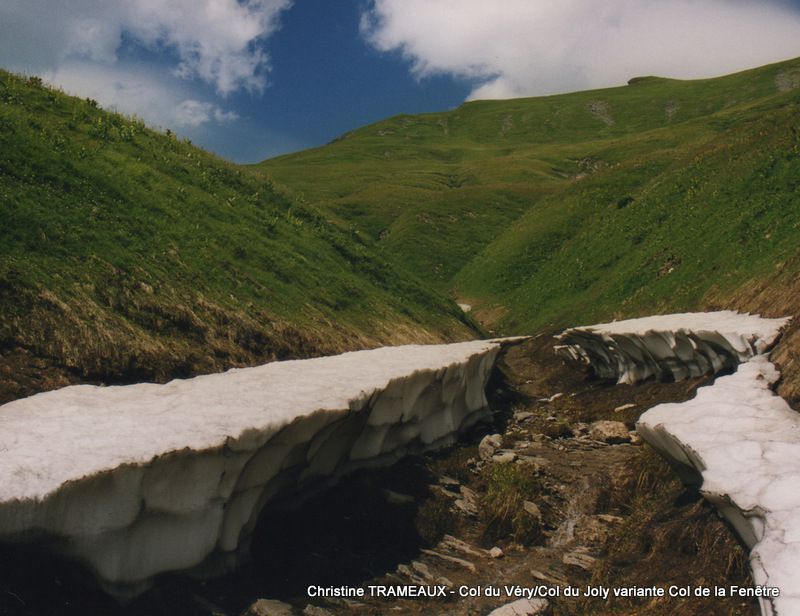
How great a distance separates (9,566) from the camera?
7.47 m

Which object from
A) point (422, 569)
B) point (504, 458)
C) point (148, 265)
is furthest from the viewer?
point (148, 265)

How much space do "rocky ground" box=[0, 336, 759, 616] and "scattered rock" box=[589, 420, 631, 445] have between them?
0.06m

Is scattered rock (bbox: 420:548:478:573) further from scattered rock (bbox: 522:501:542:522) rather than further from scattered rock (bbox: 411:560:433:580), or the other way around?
scattered rock (bbox: 522:501:542:522)

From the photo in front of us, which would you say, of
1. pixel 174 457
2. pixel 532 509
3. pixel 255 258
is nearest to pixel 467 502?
pixel 532 509

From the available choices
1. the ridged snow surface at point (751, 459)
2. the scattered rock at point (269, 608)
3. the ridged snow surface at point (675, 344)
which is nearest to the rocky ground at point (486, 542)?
the scattered rock at point (269, 608)

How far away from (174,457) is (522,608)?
16.3ft

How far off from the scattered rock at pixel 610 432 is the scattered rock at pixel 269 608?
11.0m

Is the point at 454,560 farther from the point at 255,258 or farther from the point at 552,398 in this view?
the point at 255,258

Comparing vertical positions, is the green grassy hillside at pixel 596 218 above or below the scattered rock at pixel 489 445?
above

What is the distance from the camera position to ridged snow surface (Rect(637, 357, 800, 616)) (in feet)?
22.4

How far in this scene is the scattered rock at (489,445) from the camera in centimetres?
1695

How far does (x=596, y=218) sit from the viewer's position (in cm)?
6269

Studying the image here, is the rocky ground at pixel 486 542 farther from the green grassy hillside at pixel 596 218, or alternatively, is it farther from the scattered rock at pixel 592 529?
the green grassy hillside at pixel 596 218

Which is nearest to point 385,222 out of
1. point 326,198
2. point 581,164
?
point 326,198
